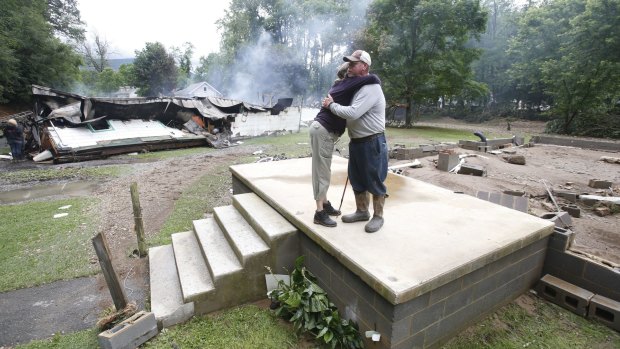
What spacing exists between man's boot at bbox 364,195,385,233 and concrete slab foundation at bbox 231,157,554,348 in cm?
6

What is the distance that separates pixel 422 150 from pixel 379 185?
738cm

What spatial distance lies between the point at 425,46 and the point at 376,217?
2002 centimetres

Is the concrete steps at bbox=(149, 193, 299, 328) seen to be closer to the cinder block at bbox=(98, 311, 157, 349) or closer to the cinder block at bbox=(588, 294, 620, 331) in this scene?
the cinder block at bbox=(98, 311, 157, 349)

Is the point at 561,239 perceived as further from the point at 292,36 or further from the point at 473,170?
the point at 292,36

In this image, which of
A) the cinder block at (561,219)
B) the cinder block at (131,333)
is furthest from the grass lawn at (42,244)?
the cinder block at (561,219)

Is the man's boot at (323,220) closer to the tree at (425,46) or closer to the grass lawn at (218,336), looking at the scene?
the grass lawn at (218,336)

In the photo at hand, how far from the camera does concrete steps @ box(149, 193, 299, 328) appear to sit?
289 cm

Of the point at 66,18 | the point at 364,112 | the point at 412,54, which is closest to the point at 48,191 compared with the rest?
the point at 364,112

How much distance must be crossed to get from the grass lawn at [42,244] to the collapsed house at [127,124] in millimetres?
5953

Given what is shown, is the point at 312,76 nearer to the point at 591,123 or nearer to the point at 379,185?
the point at 591,123

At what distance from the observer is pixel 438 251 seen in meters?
2.54

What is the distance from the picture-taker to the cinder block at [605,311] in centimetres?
270

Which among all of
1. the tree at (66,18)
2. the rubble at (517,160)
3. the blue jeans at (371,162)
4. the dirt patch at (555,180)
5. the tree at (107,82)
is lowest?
the dirt patch at (555,180)

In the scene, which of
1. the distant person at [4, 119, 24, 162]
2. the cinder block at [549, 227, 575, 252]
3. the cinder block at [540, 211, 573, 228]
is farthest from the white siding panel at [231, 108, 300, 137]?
the cinder block at [549, 227, 575, 252]
